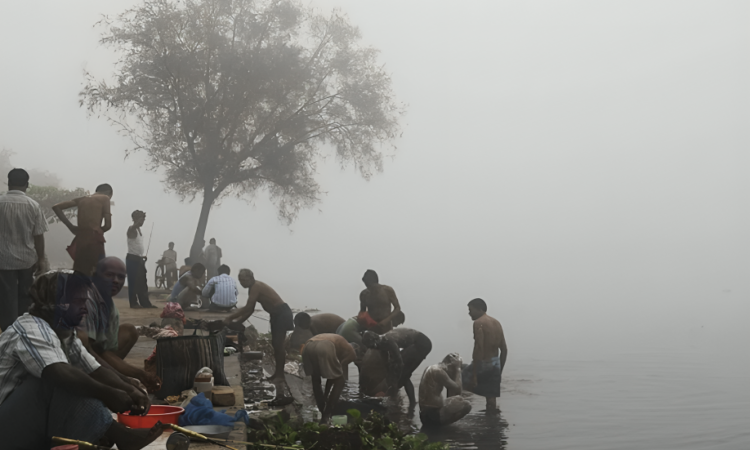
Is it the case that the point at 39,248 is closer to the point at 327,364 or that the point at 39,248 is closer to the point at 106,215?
the point at 106,215

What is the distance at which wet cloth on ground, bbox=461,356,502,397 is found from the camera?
12.0m

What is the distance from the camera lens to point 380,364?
37.2ft

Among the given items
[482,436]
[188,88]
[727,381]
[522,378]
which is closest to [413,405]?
[482,436]

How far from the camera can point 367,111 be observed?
102ft

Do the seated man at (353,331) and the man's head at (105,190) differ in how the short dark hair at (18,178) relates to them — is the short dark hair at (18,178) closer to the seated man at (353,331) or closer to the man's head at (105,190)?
the man's head at (105,190)

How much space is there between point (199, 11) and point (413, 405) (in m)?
20.5

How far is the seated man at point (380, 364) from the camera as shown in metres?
11.1

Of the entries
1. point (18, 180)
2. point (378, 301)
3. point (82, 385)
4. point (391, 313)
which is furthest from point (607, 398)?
point (82, 385)

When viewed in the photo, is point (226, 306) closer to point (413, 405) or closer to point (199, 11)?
point (413, 405)

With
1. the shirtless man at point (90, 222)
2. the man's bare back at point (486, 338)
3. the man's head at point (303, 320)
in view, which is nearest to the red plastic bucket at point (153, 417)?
the shirtless man at point (90, 222)

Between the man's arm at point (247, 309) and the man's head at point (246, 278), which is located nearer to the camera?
the man's arm at point (247, 309)

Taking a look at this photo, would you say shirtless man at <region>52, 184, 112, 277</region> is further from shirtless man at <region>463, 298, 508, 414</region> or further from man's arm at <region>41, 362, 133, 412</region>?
man's arm at <region>41, 362, 133, 412</region>

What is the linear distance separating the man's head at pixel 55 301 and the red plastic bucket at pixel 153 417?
1064 mm

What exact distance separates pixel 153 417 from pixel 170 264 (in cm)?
1998
